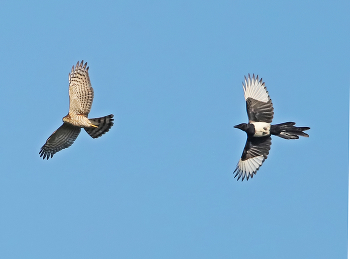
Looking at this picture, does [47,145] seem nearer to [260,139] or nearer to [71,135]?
[71,135]

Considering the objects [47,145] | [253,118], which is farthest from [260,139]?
[47,145]

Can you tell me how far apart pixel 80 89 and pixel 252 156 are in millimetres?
5240

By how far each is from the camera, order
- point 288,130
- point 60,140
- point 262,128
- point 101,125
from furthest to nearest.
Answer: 1. point 60,140
2. point 101,125
3. point 262,128
4. point 288,130

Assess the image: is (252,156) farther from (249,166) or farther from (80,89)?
(80,89)

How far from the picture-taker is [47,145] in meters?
23.2

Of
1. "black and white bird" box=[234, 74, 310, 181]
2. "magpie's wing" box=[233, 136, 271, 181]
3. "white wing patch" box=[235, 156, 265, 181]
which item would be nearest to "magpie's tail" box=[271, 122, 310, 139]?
"black and white bird" box=[234, 74, 310, 181]

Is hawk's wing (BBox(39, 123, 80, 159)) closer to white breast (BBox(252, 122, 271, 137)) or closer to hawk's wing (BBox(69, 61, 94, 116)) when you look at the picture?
hawk's wing (BBox(69, 61, 94, 116))

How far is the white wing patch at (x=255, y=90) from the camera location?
21.7m

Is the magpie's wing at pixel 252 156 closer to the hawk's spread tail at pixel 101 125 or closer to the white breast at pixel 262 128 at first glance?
the white breast at pixel 262 128

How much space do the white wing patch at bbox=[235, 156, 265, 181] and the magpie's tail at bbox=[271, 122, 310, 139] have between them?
93 cm

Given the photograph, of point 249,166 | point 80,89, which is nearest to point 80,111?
point 80,89

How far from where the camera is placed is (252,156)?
22000mm

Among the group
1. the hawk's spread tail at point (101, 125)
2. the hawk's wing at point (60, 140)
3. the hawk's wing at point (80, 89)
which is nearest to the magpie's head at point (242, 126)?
the hawk's spread tail at point (101, 125)

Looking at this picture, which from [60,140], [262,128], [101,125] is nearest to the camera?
[262,128]
